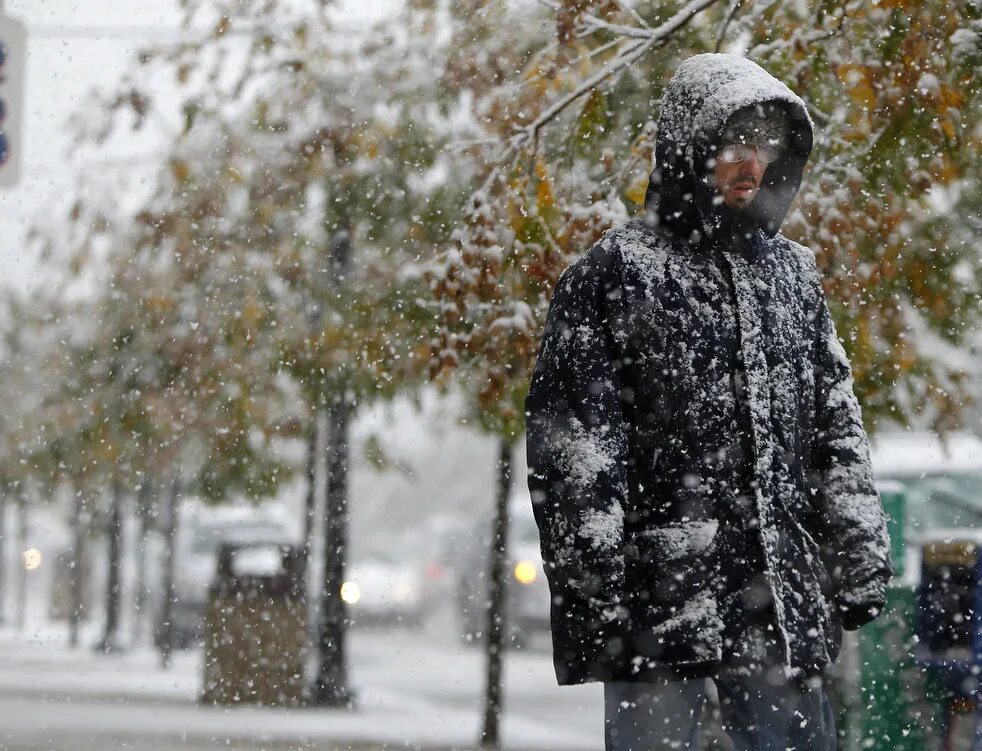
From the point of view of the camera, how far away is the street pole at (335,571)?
11727mm

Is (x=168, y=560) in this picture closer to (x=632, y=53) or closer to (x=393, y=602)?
(x=393, y=602)

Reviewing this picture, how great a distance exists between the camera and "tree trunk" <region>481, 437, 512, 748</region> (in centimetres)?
958

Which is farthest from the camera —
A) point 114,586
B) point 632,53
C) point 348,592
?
point 114,586

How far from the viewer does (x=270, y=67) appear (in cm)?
852

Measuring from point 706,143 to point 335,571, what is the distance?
28.6 ft

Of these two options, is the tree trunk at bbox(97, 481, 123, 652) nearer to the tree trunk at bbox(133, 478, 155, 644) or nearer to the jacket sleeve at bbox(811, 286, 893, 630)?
the tree trunk at bbox(133, 478, 155, 644)

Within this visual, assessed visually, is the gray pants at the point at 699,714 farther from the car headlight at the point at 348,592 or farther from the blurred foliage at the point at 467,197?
the car headlight at the point at 348,592

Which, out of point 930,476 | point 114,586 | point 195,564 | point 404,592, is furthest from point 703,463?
point 404,592

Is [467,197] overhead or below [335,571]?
overhead

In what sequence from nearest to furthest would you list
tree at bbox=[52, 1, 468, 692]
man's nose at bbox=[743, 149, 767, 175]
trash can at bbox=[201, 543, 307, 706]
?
man's nose at bbox=[743, 149, 767, 175], tree at bbox=[52, 1, 468, 692], trash can at bbox=[201, 543, 307, 706]

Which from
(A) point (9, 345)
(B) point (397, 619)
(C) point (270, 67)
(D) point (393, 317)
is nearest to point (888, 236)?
(D) point (393, 317)

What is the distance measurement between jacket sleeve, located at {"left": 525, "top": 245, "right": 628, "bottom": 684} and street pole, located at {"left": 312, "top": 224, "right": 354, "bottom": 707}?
8248 millimetres

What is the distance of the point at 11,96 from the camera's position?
9.25 m

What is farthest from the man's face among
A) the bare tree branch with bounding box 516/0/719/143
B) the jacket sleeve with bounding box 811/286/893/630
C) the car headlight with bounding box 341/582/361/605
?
the car headlight with bounding box 341/582/361/605
